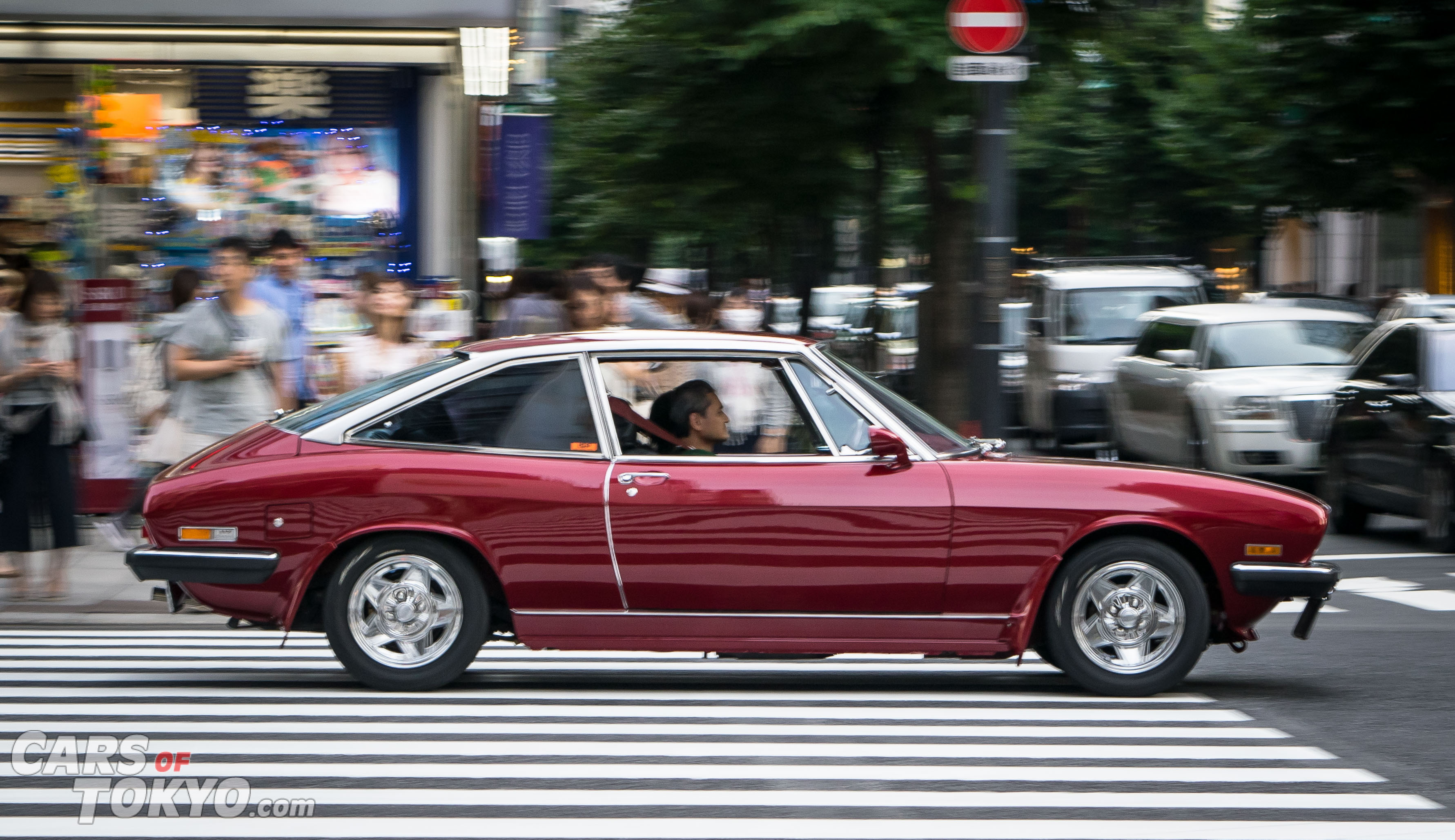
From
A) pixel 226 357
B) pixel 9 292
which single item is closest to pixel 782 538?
pixel 226 357

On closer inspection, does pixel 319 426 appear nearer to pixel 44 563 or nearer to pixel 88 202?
pixel 44 563

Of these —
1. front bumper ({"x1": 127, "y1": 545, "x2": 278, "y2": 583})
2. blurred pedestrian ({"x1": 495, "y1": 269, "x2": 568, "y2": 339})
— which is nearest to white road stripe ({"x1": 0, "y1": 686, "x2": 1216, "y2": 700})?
front bumper ({"x1": 127, "y1": 545, "x2": 278, "y2": 583})

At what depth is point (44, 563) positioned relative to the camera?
11.4 metres

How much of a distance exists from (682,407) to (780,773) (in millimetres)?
1840

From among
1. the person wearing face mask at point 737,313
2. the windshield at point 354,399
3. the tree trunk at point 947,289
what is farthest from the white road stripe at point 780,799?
the tree trunk at point 947,289

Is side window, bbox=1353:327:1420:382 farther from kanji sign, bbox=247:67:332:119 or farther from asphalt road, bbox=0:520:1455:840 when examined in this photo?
kanji sign, bbox=247:67:332:119

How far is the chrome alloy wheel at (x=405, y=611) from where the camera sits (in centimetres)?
689

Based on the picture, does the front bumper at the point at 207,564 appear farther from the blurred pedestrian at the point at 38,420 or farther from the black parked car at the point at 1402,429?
the black parked car at the point at 1402,429

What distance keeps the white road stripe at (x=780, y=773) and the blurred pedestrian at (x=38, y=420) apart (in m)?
4.48

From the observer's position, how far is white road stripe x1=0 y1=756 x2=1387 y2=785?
5.69 meters

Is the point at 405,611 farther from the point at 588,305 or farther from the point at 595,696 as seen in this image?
the point at 588,305

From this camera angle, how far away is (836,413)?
705cm

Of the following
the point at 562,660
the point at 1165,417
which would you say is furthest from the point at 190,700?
the point at 1165,417

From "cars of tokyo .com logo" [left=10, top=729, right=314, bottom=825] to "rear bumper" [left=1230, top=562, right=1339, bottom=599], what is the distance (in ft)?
11.9
